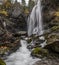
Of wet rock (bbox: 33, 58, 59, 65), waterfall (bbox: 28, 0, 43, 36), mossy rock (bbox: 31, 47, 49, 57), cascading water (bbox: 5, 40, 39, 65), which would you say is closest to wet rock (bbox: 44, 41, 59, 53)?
mossy rock (bbox: 31, 47, 49, 57)

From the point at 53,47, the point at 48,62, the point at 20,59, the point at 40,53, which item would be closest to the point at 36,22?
the point at 53,47

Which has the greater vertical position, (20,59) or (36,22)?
(20,59)

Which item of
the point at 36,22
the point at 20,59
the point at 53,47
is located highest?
the point at 53,47

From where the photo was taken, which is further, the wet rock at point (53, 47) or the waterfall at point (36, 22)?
the waterfall at point (36, 22)

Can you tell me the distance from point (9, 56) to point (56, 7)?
18756 millimetres

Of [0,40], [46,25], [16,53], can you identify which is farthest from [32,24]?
[16,53]

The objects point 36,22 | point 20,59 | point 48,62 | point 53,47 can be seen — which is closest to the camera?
point 48,62

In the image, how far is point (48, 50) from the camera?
17438mm

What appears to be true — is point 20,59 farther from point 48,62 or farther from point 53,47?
point 53,47

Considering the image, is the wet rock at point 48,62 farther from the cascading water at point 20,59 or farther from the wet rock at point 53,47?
the wet rock at point 53,47

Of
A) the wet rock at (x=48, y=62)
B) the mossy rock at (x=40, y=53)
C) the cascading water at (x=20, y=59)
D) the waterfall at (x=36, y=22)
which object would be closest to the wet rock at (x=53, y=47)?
the mossy rock at (x=40, y=53)

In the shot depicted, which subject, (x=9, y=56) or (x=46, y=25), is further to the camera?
(x=46, y=25)

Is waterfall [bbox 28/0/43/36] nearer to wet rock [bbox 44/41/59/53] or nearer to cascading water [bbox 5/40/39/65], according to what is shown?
cascading water [bbox 5/40/39/65]

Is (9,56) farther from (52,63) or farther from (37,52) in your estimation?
(52,63)
